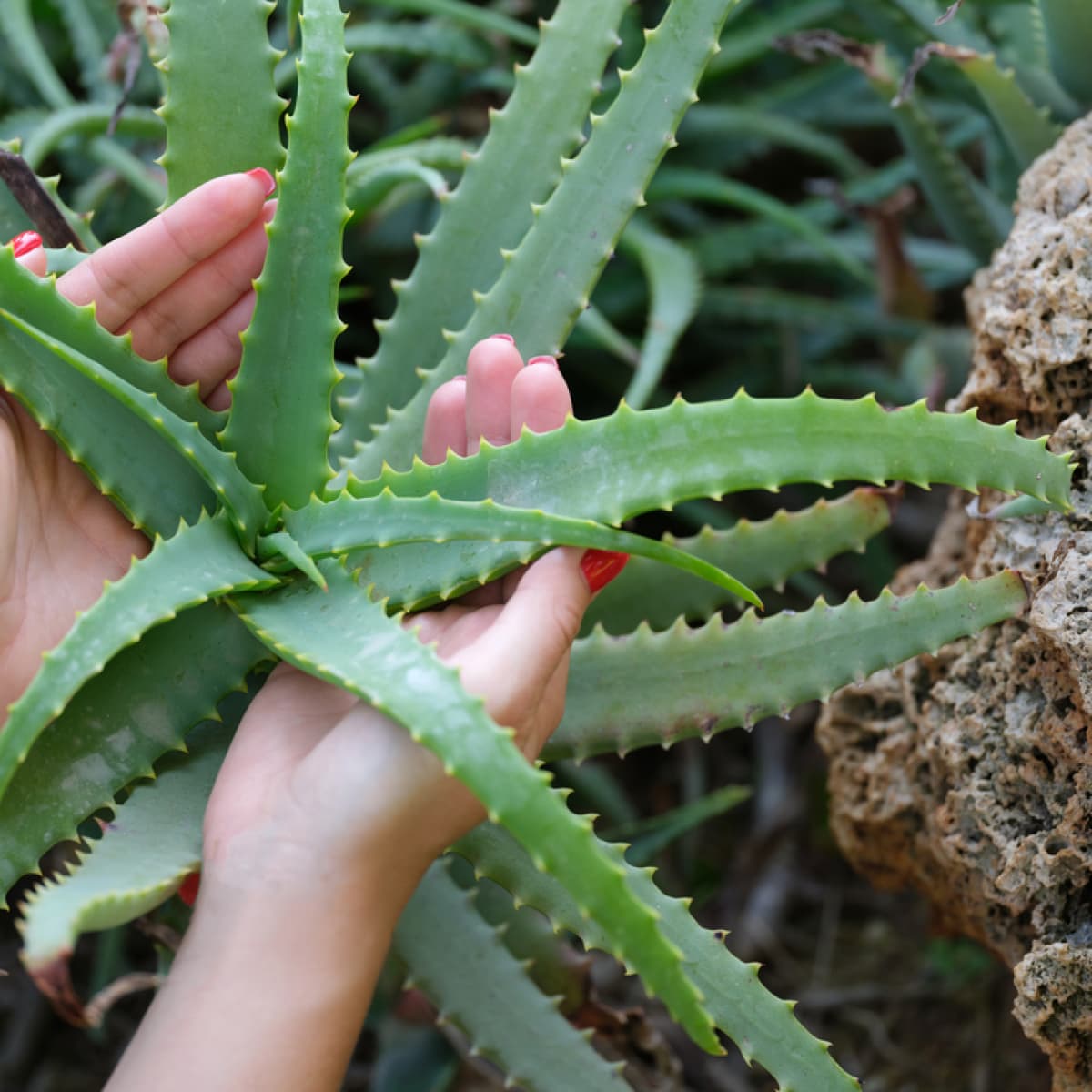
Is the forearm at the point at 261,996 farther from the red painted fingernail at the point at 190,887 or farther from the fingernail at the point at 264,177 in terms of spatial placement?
the fingernail at the point at 264,177

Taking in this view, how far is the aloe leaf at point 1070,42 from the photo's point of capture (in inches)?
36.0

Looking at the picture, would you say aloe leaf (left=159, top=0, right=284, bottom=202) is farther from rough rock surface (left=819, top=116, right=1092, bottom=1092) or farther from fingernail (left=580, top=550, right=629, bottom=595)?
rough rock surface (left=819, top=116, right=1092, bottom=1092)

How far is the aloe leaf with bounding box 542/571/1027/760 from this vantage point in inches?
28.7

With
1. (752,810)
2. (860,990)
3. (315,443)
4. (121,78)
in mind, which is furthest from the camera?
(752,810)

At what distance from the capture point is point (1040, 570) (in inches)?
29.5

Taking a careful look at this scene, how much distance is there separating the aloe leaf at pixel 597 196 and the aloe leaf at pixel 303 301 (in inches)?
4.6

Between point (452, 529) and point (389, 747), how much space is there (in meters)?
0.12

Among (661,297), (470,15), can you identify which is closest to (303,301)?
(661,297)

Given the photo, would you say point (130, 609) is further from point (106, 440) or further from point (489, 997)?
point (489, 997)

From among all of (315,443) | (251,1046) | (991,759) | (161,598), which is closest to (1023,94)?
(991,759)

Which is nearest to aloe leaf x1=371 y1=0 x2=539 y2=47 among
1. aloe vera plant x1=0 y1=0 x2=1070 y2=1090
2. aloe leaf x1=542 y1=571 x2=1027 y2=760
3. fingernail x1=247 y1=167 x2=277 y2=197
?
aloe vera plant x1=0 y1=0 x2=1070 y2=1090

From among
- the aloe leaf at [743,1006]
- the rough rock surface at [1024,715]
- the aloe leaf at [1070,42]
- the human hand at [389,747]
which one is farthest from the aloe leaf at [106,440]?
the aloe leaf at [1070,42]

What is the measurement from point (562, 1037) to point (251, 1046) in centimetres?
29

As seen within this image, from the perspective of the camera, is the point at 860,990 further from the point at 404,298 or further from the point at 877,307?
the point at 404,298
